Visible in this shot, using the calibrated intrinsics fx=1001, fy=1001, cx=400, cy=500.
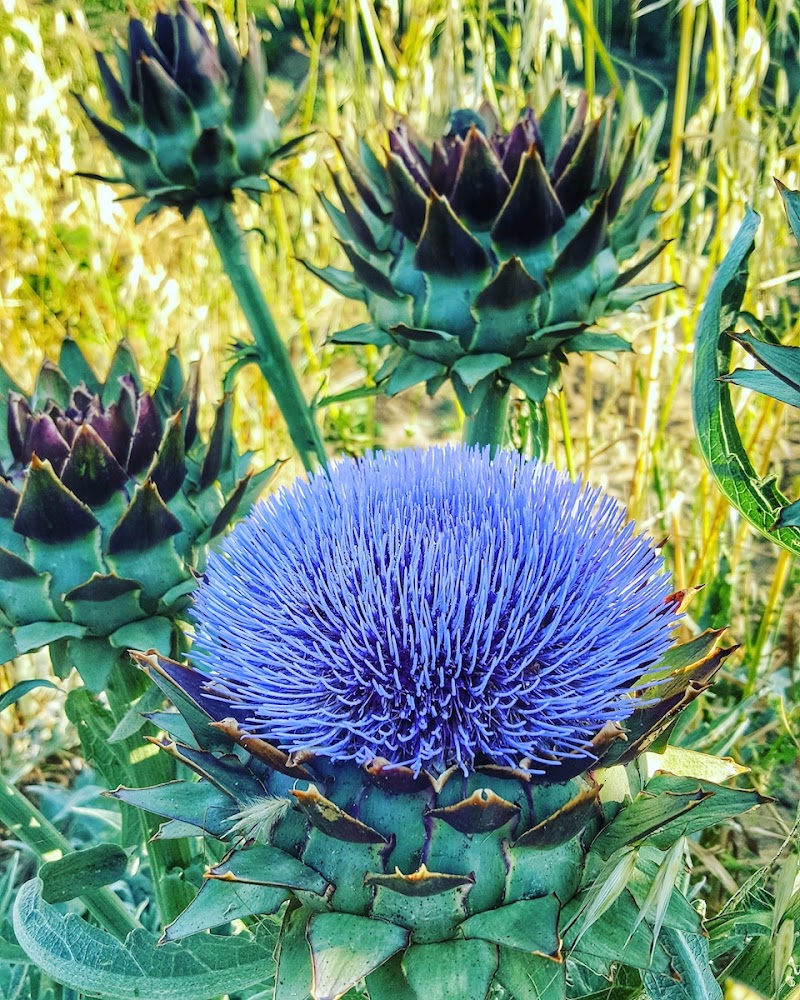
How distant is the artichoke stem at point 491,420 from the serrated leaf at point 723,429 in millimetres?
301

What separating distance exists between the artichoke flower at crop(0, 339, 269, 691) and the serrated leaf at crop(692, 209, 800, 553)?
0.44 meters

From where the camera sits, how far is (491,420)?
41.3 inches

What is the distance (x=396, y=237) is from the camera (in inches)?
40.8

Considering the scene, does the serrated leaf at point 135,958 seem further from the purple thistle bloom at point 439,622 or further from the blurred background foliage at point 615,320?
the blurred background foliage at point 615,320

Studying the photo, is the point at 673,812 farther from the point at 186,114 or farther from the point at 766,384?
the point at 186,114


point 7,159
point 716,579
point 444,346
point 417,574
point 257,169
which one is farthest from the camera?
point 7,159

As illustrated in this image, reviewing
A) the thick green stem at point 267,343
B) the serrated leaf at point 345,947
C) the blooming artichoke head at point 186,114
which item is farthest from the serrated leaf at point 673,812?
the blooming artichoke head at point 186,114

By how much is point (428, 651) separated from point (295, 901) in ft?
0.60

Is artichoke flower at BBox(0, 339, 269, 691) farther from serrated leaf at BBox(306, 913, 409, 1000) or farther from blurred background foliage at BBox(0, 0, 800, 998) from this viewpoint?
serrated leaf at BBox(306, 913, 409, 1000)

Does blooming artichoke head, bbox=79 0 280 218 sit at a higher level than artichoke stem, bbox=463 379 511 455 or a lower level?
higher

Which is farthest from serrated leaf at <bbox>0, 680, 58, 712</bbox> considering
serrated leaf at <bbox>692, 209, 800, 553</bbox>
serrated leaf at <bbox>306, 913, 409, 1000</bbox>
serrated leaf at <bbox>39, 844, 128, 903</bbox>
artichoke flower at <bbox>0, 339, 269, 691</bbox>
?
serrated leaf at <bbox>692, 209, 800, 553</bbox>

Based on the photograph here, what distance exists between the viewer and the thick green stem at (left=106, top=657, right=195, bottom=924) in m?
0.93

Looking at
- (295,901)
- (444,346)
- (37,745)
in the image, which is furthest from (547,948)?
(37,745)

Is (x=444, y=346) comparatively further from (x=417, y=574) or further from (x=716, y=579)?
(x=716, y=579)
